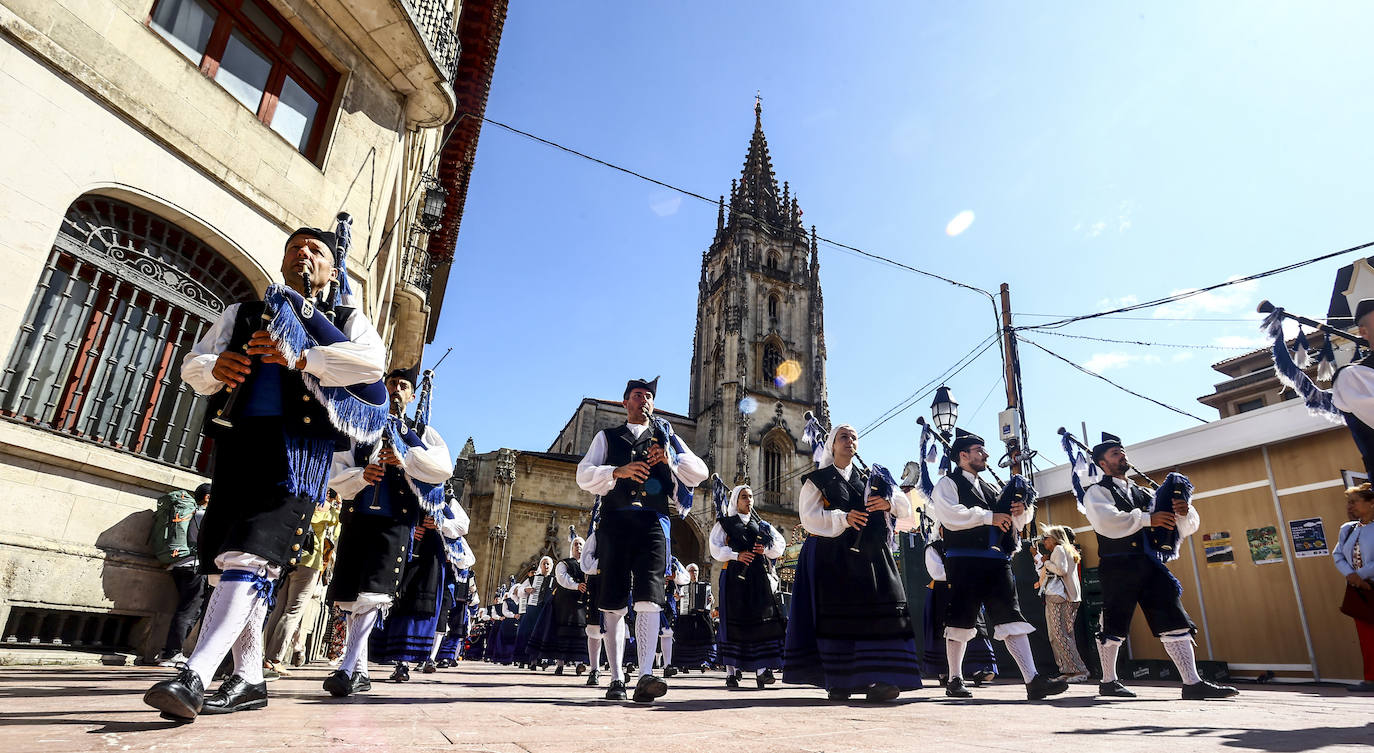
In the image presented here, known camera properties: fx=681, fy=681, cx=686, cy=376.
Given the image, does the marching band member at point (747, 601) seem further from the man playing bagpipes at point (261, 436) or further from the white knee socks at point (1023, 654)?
the man playing bagpipes at point (261, 436)

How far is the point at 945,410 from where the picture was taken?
427 inches

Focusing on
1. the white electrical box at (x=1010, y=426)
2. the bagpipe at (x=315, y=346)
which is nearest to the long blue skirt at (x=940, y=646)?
the bagpipe at (x=315, y=346)

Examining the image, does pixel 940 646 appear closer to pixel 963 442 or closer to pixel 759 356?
pixel 963 442

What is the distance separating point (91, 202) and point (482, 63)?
10.3 meters

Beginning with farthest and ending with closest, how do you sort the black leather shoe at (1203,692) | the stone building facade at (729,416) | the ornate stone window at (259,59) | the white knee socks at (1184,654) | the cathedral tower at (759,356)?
1. the cathedral tower at (759,356)
2. the stone building facade at (729,416)
3. the ornate stone window at (259,59)
4. the white knee socks at (1184,654)
5. the black leather shoe at (1203,692)

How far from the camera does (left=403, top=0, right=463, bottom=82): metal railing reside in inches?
374

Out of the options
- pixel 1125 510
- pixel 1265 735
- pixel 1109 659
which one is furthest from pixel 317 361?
pixel 1109 659

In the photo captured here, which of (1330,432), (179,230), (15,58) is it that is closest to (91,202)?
(179,230)

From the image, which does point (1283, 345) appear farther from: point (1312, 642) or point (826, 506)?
point (1312, 642)

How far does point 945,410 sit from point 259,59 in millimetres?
10404

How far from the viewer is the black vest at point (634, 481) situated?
4.92 metres

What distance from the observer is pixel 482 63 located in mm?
14914

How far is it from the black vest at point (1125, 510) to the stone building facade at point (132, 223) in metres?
8.47

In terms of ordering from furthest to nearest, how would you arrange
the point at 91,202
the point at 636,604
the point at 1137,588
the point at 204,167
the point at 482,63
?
the point at 482,63 < the point at 204,167 < the point at 91,202 < the point at 1137,588 < the point at 636,604
